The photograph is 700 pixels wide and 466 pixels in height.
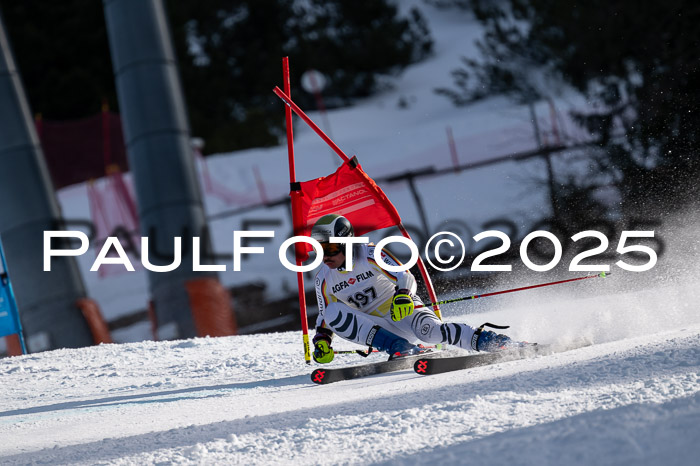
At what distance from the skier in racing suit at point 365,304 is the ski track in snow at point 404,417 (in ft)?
1.03

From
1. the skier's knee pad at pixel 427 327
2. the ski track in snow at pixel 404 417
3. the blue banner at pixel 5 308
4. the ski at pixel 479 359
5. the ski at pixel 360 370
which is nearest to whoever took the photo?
the ski track in snow at pixel 404 417

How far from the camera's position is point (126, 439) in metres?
3.89

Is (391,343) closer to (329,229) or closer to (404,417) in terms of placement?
(329,229)

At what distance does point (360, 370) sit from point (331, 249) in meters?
0.83

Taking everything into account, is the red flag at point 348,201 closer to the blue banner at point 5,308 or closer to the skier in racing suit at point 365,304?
the skier in racing suit at point 365,304

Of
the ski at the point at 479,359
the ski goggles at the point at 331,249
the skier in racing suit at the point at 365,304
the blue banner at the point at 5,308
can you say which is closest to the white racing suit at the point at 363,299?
the skier in racing suit at the point at 365,304

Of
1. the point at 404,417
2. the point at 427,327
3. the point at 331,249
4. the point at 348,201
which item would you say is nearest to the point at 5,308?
the point at 348,201

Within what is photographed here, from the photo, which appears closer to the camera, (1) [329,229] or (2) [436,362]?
(2) [436,362]

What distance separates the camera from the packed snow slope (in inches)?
113

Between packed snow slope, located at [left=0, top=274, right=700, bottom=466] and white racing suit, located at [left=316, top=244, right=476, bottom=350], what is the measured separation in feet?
1.35

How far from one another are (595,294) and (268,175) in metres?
19.0

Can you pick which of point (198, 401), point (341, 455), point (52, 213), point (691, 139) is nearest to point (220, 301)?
point (52, 213)

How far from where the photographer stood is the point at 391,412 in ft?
12.3

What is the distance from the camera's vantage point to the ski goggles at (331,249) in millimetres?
5547
